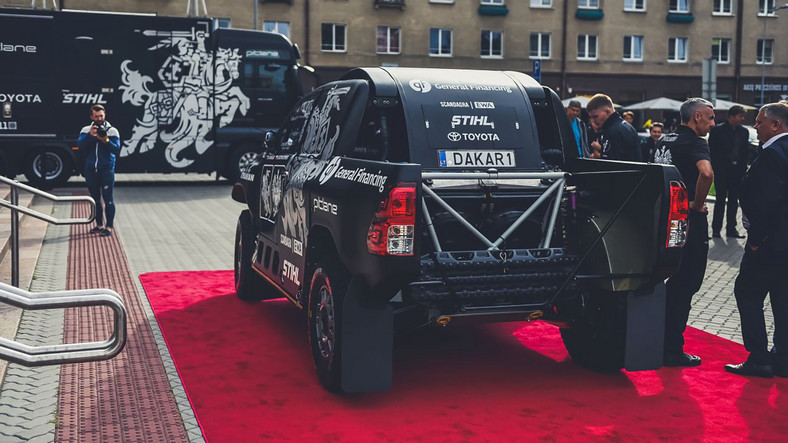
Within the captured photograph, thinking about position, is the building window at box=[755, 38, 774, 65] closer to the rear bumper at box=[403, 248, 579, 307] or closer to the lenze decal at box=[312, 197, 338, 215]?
the rear bumper at box=[403, 248, 579, 307]

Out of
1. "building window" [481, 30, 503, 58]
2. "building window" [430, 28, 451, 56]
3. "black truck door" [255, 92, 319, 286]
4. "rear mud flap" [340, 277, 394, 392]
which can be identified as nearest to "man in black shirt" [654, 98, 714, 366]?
"rear mud flap" [340, 277, 394, 392]

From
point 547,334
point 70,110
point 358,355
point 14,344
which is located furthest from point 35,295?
point 70,110

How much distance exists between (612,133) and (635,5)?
43.5 meters

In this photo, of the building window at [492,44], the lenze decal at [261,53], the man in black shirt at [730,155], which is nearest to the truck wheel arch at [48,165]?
the lenze decal at [261,53]

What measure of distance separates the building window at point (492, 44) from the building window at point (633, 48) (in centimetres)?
711

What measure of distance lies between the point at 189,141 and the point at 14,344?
18.1 meters

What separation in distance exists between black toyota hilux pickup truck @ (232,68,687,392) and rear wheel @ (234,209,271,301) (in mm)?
1689

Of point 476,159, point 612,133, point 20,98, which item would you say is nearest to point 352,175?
point 476,159

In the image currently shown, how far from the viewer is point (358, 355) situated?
17.8ft

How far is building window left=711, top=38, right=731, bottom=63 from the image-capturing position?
50812 millimetres

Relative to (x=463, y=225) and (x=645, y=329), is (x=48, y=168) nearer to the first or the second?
(x=463, y=225)

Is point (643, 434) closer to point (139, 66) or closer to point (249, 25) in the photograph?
point (139, 66)

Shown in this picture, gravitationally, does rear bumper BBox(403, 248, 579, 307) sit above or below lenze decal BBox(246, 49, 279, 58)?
below

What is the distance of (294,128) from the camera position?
305 inches
